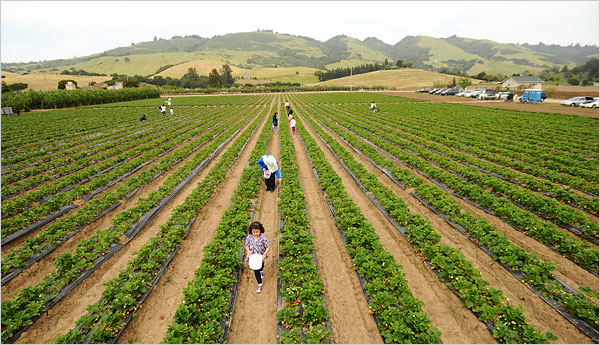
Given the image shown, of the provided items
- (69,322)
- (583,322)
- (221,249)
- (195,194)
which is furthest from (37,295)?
(583,322)

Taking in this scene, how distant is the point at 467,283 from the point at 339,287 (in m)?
2.94

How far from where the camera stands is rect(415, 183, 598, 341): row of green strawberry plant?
5152 mm

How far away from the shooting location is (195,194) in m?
10.4

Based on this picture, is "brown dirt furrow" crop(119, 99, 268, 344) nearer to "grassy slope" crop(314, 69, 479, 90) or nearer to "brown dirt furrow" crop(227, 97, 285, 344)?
"brown dirt furrow" crop(227, 97, 285, 344)

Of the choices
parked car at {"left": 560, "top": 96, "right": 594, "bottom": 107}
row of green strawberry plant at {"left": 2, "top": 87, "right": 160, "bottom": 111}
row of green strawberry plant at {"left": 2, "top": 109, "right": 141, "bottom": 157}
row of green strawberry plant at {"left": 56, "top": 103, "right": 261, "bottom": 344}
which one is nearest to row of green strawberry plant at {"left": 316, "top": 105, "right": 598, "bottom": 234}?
row of green strawberry plant at {"left": 56, "top": 103, "right": 261, "bottom": 344}

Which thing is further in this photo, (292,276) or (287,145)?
(287,145)

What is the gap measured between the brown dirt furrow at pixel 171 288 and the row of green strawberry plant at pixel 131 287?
188 millimetres

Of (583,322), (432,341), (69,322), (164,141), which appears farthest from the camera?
(164,141)

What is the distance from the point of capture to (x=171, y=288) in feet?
20.8

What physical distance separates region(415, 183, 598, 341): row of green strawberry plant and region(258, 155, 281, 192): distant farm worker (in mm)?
6498

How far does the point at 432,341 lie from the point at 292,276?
3006mm

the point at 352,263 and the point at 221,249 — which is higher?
the point at 221,249

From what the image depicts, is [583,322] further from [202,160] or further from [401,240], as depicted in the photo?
[202,160]

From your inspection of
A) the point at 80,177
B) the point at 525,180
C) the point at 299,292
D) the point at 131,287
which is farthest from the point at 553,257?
the point at 80,177
